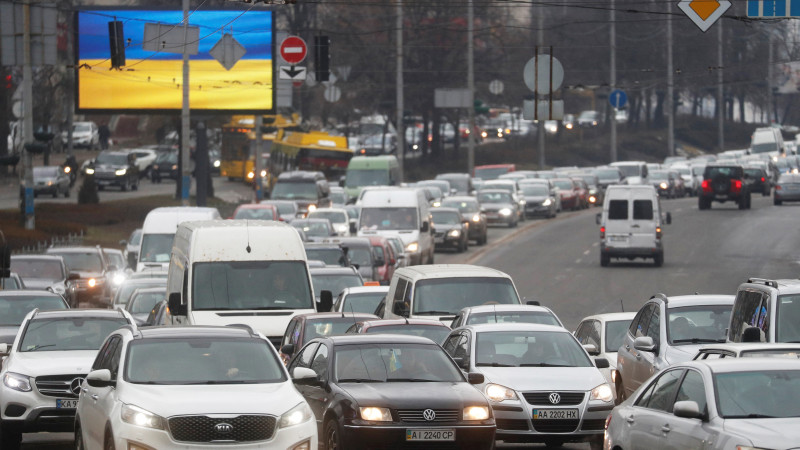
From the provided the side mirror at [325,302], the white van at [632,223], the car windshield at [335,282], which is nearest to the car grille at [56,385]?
the side mirror at [325,302]

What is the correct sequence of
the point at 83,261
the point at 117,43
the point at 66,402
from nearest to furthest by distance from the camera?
the point at 66,402 → the point at 83,261 → the point at 117,43

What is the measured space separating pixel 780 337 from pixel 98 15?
4149cm

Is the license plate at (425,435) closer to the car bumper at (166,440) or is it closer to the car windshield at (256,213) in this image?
the car bumper at (166,440)

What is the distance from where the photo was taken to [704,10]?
845 inches

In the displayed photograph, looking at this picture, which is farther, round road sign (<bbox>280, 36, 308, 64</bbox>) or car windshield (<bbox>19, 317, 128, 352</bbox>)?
round road sign (<bbox>280, 36, 308, 64</bbox>)

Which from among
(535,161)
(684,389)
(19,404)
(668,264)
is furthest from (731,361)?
(535,161)

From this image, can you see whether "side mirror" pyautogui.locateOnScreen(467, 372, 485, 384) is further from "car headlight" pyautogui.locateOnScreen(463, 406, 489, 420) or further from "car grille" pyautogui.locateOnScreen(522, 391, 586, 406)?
"car headlight" pyautogui.locateOnScreen(463, 406, 489, 420)

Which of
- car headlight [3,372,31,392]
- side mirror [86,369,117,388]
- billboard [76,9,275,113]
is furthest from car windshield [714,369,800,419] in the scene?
billboard [76,9,275,113]

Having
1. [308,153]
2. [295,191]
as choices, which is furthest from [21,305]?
[308,153]

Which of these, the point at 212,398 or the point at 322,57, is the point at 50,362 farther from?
the point at 322,57

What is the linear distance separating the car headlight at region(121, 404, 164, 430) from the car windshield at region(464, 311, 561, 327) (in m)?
7.37

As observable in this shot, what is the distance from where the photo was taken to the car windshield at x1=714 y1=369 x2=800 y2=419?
30.2ft

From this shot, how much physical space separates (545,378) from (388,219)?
85.8 ft

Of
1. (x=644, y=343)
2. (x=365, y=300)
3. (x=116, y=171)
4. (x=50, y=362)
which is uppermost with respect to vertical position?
(x=116, y=171)
